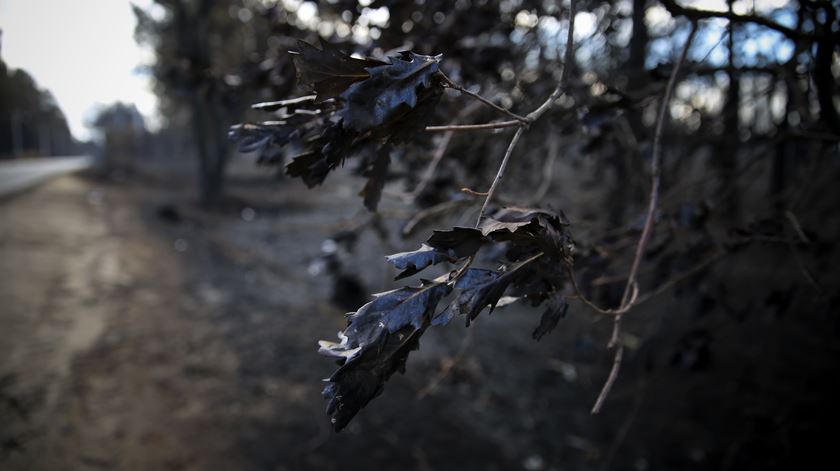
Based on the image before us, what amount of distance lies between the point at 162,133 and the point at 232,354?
A: 31910 millimetres

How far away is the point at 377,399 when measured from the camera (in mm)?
4266

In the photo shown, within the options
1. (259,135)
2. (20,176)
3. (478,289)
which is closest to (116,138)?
(20,176)

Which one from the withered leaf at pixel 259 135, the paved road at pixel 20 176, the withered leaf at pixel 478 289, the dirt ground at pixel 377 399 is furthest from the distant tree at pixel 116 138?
the withered leaf at pixel 478 289

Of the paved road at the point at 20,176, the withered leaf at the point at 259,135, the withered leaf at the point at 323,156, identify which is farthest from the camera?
the paved road at the point at 20,176

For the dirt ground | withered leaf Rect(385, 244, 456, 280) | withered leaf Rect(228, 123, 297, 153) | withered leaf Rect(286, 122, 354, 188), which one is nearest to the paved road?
the dirt ground

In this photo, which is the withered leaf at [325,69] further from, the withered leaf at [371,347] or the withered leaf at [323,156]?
the withered leaf at [371,347]

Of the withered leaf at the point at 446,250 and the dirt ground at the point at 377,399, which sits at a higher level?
the withered leaf at the point at 446,250

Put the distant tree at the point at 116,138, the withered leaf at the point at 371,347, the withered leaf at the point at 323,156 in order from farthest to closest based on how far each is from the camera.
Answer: the distant tree at the point at 116,138, the withered leaf at the point at 323,156, the withered leaf at the point at 371,347

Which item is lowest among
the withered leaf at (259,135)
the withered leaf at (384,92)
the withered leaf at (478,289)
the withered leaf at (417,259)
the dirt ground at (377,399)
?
the dirt ground at (377,399)

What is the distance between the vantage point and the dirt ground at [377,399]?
10.5 ft

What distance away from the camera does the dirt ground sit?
3.21 metres

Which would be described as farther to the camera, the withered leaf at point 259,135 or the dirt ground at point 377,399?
the dirt ground at point 377,399

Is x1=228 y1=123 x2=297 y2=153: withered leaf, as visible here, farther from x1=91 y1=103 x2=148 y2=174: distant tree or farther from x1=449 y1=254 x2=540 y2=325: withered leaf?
x1=91 y1=103 x2=148 y2=174: distant tree

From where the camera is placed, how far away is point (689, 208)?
5.75ft
